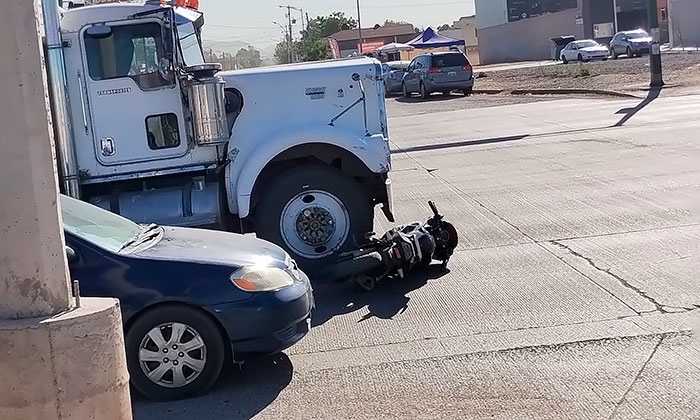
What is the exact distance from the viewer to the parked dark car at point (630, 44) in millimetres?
57531

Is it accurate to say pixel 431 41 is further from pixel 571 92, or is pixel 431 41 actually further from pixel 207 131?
pixel 207 131

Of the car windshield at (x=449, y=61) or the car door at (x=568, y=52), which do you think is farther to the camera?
the car door at (x=568, y=52)

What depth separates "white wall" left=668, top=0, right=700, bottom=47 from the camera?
72.6 metres

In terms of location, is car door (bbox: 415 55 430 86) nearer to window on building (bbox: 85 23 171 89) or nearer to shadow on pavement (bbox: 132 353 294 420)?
window on building (bbox: 85 23 171 89)

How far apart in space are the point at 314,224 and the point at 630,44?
5222 centimetres

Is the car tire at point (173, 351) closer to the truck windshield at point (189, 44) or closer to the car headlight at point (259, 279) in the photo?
the car headlight at point (259, 279)

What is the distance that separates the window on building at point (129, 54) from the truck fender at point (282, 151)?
107cm

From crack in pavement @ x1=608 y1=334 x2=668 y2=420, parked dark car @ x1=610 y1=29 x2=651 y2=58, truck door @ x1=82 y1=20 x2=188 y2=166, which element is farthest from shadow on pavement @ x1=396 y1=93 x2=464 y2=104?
crack in pavement @ x1=608 y1=334 x2=668 y2=420

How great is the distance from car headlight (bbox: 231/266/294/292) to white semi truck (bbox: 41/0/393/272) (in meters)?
3.09

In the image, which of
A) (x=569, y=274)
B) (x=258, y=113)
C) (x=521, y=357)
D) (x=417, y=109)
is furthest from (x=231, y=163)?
(x=417, y=109)

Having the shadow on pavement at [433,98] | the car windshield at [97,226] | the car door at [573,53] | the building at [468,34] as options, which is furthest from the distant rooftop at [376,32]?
the car windshield at [97,226]

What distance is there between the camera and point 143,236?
684 centimetres

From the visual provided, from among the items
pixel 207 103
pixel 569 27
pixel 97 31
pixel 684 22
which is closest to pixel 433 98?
pixel 97 31

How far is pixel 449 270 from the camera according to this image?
9.12 m
